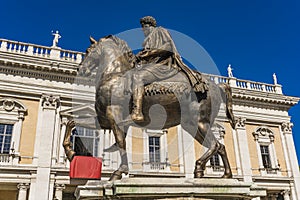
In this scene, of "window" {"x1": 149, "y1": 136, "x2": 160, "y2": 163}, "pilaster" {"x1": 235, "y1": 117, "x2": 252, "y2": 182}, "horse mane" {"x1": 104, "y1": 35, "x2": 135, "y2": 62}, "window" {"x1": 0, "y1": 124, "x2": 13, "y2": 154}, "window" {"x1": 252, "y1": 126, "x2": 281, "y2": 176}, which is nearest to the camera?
"horse mane" {"x1": 104, "y1": 35, "x2": 135, "y2": 62}

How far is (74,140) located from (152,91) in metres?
→ 13.4

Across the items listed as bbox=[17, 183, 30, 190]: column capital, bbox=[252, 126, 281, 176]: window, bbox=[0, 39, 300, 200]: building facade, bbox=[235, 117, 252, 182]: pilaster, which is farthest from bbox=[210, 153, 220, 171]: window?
bbox=[17, 183, 30, 190]: column capital

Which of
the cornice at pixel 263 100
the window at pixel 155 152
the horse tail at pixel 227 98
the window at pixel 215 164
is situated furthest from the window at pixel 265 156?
the horse tail at pixel 227 98

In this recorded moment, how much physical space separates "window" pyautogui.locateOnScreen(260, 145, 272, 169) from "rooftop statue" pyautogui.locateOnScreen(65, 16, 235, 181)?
19126 mm

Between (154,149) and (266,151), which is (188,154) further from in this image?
(266,151)

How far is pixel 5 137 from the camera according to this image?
16828mm

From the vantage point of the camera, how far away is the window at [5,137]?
54.4ft

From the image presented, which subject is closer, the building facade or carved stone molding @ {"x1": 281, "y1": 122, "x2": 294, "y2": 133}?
the building facade

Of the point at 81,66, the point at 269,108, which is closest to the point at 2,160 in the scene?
the point at 81,66

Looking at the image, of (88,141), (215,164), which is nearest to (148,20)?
(88,141)

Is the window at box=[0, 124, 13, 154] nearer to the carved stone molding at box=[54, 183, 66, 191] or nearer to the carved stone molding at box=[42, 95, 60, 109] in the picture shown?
the carved stone molding at box=[42, 95, 60, 109]

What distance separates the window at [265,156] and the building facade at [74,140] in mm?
76

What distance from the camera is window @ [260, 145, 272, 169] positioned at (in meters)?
22.5

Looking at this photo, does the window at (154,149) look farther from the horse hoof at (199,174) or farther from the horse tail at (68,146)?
the horse tail at (68,146)
